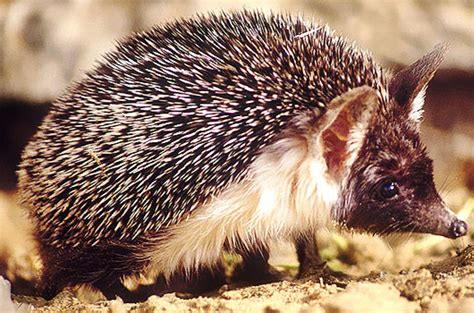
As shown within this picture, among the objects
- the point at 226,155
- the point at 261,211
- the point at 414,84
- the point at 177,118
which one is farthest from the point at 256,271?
the point at 414,84

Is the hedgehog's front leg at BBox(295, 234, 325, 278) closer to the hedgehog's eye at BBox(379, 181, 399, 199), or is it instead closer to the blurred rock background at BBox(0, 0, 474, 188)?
the hedgehog's eye at BBox(379, 181, 399, 199)

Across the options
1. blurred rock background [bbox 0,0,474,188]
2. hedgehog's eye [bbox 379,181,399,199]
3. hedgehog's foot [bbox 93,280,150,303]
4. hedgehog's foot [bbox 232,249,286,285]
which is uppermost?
blurred rock background [bbox 0,0,474,188]

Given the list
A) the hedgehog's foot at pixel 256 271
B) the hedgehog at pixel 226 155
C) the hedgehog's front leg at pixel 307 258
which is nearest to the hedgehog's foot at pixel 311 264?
the hedgehog's front leg at pixel 307 258

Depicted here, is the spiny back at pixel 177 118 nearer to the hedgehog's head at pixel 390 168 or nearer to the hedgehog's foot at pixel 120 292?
the hedgehog's head at pixel 390 168

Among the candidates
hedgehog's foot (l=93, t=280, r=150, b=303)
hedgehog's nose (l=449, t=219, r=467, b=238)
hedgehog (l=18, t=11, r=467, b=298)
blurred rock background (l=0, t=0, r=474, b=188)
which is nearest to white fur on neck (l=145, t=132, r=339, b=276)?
hedgehog (l=18, t=11, r=467, b=298)

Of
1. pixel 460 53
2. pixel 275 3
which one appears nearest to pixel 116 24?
pixel 275 3

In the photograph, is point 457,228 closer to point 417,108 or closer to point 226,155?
point 417,108

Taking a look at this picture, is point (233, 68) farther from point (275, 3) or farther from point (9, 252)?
point (9, 252)
